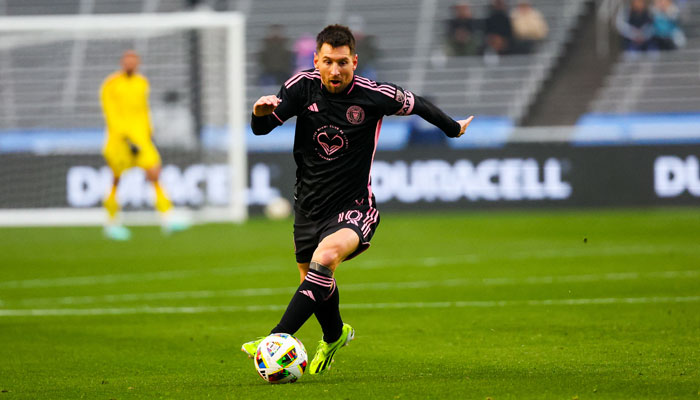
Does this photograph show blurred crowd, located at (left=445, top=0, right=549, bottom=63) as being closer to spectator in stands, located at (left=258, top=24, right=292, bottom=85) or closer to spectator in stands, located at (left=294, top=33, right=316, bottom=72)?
spectator in stands, located at (left=294, top=33, right=316, bottom=72)

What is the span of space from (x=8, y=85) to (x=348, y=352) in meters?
13.4

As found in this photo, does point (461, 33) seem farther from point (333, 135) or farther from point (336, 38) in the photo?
point (336, 38)

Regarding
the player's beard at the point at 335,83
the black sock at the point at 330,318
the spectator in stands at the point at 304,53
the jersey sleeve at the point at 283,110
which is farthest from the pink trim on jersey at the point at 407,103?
the spectator in stands at the point at 304,53

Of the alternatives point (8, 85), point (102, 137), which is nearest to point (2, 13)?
point (102, 137)

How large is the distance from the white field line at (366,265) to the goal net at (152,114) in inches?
220

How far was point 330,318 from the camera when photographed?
20.5 ft

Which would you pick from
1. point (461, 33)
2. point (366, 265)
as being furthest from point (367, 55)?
point (366, 265)

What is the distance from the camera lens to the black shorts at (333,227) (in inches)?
237

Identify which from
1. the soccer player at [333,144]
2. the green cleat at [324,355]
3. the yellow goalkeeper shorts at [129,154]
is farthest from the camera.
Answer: the yellow goalkeeper shorts at [129,154]

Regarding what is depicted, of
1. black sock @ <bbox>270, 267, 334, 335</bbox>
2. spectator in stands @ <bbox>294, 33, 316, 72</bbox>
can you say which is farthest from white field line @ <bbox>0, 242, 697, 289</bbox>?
spectator in stands @ <bbox>294, 33, 316, 72</bbox>

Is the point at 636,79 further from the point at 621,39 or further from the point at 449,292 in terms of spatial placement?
the point at 449,292

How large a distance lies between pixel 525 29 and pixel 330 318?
63.8ft

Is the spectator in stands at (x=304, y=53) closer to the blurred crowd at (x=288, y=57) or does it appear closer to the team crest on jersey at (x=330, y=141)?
the blurred crowd at (x=288, y=57)

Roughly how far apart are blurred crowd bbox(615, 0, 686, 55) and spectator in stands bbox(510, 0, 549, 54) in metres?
1.67
